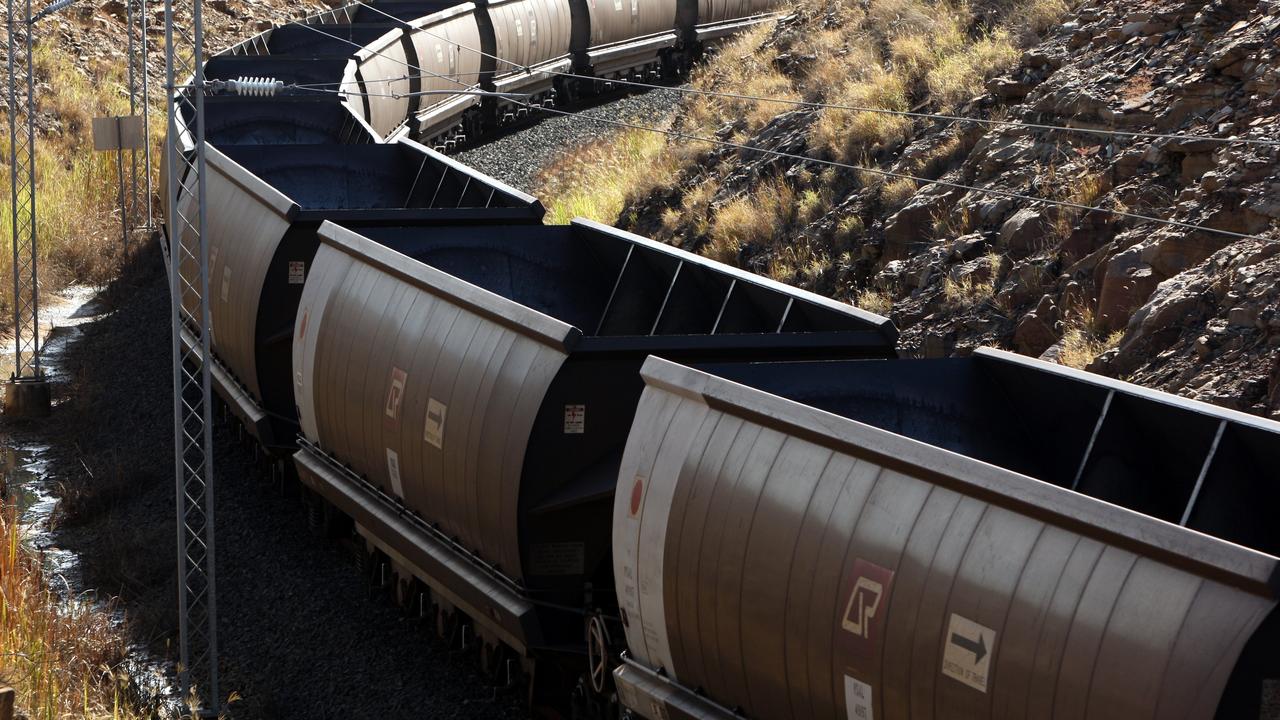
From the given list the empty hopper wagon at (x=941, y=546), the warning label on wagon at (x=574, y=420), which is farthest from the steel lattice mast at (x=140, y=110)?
the empty hopper wagon at (x=941, y=546)

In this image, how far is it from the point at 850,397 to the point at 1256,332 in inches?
176

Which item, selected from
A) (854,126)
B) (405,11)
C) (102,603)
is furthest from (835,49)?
(102,603)

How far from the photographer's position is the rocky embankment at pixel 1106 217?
40.4 ft

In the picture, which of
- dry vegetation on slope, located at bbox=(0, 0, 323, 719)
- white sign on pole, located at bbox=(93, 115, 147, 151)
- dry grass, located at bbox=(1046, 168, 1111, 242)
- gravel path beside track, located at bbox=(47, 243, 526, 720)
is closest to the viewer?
dry vegetation on slope, located at bbox=(0, 0, 323, 719)

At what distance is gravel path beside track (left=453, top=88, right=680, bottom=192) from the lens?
28.6 metres

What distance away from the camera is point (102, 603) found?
1347 cm

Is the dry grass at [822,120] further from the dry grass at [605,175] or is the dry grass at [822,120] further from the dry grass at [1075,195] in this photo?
the dry grass at [1075,195]

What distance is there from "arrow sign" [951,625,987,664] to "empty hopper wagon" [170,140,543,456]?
29.1ft

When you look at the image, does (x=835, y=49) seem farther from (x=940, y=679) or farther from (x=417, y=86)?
(x=940, y=679)

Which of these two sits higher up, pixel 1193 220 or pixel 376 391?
pixel 1193 220

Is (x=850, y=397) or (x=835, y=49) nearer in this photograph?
(x=850, y=397)

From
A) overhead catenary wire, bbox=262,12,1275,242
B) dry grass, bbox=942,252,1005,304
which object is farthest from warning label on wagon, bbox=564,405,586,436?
dry grass, bbox=942,252,1005,304

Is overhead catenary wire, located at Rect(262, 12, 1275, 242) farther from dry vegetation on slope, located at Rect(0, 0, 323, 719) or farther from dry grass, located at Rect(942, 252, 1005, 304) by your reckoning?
dry vegetation on slope, located at Rect(0, 0, 323, 719)

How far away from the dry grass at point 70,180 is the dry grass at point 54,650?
13391 millimetres
